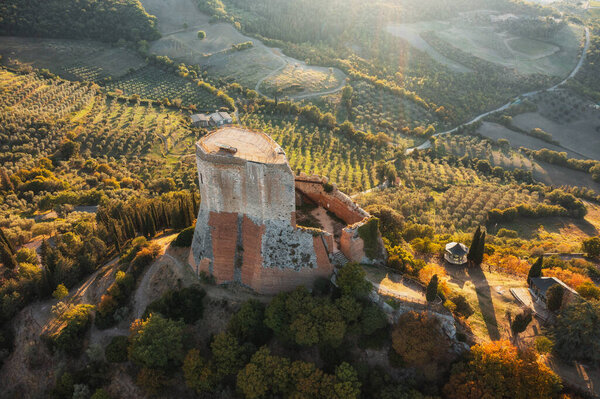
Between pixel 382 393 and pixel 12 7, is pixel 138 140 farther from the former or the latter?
pixel 12 7

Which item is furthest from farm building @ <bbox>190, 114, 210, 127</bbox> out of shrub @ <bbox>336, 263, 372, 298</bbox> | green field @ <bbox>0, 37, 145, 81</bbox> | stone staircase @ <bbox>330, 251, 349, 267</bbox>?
shrub @ <bbox>336, 263, 372, 298</bbox>

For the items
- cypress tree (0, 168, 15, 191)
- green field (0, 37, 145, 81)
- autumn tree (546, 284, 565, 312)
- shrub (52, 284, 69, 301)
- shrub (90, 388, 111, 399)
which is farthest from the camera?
green field (0, 37, 145, 81)

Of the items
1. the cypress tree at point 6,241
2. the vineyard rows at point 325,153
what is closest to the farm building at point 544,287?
the vineyard rows at point 325,153

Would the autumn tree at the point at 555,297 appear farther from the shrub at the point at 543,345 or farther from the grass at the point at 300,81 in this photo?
the grass at the point at 300,81

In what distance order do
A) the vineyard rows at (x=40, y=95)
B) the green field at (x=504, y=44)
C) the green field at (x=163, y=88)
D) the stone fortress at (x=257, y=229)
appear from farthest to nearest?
the green field at (x=504, y=44)
the green field at (x=163, y=88)
the vineyard rows at (x=40, y=95)
the stone fortress at (x=257, y=229)

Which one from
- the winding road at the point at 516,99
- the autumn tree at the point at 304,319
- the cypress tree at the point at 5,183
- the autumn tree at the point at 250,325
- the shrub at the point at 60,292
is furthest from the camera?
the winding road at the point at 516,99

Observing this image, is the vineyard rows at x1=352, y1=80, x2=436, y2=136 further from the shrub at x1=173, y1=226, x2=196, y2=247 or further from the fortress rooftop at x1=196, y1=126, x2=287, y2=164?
the shrub at x1=173, y1=226, x2=196, y2=247

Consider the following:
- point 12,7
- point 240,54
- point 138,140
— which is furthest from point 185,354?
point 12,7
